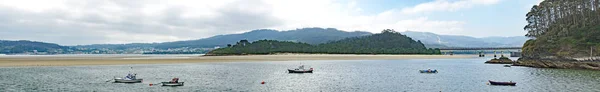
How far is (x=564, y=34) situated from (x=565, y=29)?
1.20 m

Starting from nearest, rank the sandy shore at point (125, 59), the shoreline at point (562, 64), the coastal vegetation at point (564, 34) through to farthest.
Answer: the shoreline at point (562, 64) → the coastal vegetation at point (564, 34) → the sandy shore at point (125, 59)

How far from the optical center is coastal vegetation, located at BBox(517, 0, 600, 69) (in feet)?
214

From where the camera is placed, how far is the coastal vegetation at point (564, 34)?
65.1 meters

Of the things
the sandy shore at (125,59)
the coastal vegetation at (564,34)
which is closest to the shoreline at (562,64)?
the coastal vegetation at (564,34)

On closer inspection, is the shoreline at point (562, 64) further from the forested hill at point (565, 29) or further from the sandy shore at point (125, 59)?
the sandy shore at point (125, 59)

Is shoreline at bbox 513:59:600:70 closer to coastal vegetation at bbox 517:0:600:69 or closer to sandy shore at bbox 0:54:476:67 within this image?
coastal vegetation at bbox 517:0:600:69

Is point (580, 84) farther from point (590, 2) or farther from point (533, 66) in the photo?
point (590, 2)

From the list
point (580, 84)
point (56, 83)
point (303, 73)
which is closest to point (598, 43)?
point (580, 84)

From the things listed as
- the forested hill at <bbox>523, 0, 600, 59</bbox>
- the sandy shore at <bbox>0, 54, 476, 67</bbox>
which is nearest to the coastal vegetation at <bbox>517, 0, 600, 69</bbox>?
the forested hill at <bbox>523, 0, 600, 59</bbox>

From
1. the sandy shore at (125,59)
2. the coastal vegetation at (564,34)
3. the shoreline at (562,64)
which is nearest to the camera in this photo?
the shoreline at (562,64)

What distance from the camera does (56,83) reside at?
40.2m

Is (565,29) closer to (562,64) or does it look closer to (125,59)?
(562,64)

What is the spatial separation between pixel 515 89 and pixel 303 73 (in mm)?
27001

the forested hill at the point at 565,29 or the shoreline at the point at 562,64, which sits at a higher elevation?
the forested hill at the point at 565,29
